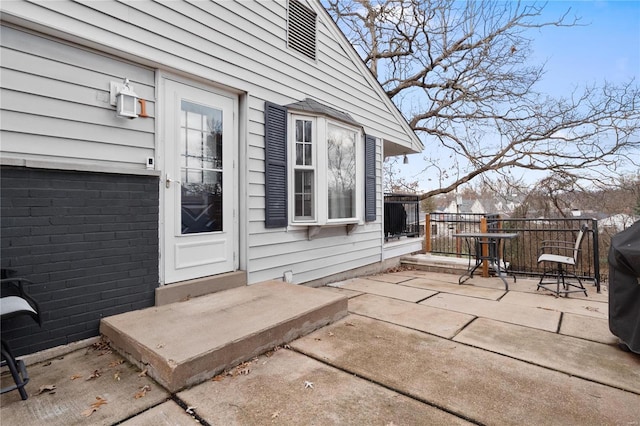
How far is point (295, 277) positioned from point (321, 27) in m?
3.68

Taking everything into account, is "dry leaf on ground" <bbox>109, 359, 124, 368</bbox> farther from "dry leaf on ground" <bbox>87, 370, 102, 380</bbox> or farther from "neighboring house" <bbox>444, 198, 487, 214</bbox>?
"neighboring house" <bbox>444, 198, 487, 214</bbox>

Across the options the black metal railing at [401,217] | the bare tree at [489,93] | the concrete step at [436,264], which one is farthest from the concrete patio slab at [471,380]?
the bare tree at [489,93]

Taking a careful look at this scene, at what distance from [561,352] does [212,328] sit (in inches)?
107

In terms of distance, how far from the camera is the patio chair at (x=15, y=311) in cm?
172

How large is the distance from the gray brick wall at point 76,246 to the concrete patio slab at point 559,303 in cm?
417

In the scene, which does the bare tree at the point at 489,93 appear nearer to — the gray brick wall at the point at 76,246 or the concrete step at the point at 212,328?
the concrete step at the point at 212,328

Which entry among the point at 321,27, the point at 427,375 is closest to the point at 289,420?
the point at 427,375

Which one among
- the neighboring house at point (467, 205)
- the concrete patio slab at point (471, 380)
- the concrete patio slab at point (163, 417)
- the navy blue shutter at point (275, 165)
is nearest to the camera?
the concrete patio slab at point (163, 417)

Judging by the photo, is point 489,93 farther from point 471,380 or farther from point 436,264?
point 471,380

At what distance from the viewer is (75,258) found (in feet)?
7.85

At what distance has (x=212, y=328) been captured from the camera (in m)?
2.33

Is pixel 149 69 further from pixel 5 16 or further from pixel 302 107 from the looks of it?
pixel 302 107

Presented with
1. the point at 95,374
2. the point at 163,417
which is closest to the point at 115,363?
the point at 95,374

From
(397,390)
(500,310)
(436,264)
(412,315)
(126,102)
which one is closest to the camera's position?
(397,390)
